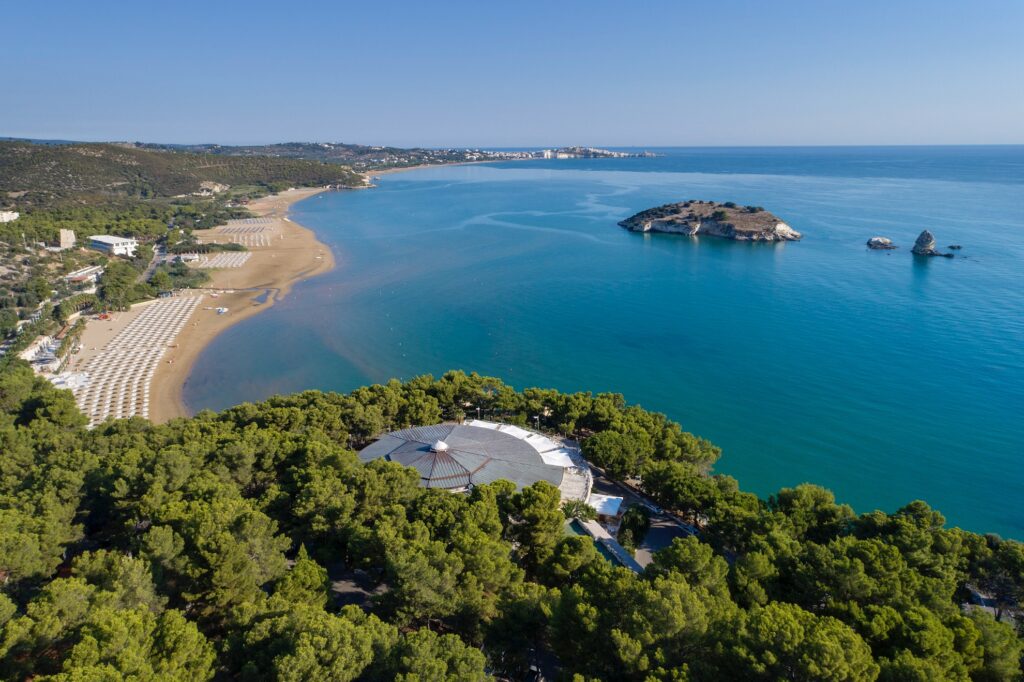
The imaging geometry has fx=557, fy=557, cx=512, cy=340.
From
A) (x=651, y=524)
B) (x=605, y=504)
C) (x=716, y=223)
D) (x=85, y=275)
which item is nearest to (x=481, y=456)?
(x=605, y=504)

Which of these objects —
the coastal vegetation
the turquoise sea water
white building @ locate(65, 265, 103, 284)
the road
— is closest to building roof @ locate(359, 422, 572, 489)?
the road

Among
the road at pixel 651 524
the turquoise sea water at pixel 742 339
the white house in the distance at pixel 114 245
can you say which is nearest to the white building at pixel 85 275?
the white house in the distance at pixel 114 245

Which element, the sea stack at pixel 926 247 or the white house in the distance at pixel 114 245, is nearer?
the sea stack at pixel 926 247

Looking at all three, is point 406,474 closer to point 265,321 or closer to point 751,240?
point 265,321

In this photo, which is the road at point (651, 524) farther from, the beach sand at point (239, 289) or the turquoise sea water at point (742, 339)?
the beach sand at point (239, 289)

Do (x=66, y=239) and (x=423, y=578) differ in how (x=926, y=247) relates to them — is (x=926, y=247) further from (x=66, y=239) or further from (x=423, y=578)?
(x=66, y=239)
